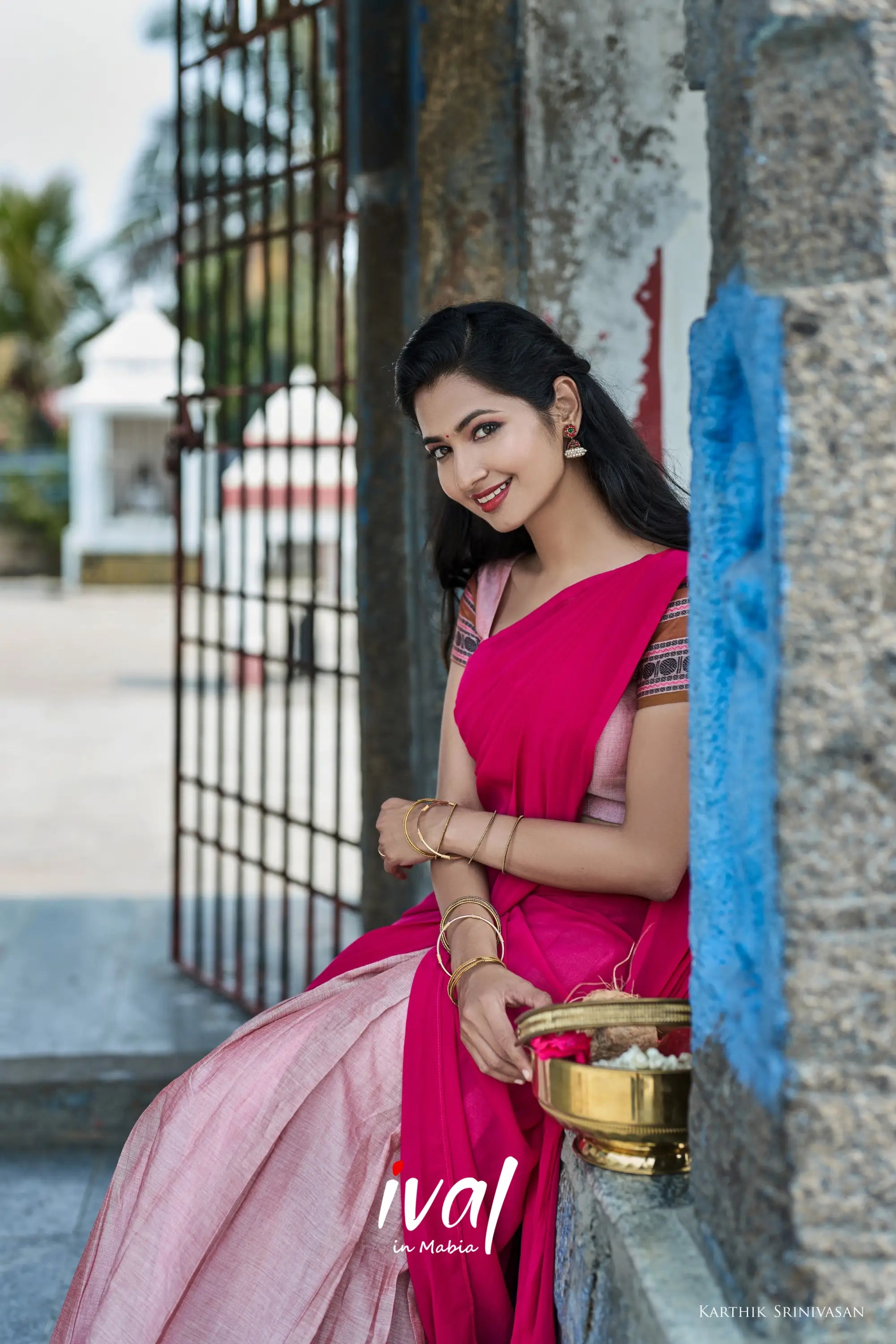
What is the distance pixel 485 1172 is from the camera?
63.9 inches

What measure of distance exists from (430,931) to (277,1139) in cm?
36

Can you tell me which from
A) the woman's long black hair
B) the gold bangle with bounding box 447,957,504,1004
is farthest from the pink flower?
the woman's long black hair

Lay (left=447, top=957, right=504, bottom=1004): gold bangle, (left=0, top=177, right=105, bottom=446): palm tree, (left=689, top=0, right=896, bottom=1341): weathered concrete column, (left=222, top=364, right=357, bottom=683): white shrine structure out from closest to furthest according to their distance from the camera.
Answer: (left=689, top=0, right=896, bottom=1341): weathered concrete column < (left=447, top=957, right=504, bottom=1004): gold bangle < (left=222, top=364, right=357, bottom=683): white shrine structure < (left=0, top=177, right=105, bottom=446): palm tree

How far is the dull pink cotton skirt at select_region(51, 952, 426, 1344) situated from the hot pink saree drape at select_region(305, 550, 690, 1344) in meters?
0.05

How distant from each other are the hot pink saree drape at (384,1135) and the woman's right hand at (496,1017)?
0.05 m

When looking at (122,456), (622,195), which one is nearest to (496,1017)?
(622,195)

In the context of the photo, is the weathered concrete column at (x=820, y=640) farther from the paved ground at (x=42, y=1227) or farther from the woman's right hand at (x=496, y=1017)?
the paved ground at (x=42, y=1227)

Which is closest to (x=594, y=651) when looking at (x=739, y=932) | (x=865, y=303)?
(x=739, y=932)

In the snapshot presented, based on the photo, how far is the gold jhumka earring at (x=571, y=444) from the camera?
1912 mm

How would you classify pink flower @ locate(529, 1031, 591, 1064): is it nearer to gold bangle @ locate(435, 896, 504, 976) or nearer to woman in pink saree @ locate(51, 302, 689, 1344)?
woman in pink saree @ locate(51, 302, 689, 1344)

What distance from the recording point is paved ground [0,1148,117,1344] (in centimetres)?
234

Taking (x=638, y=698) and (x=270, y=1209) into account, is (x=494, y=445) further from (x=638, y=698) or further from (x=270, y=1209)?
(x=270, y=1209)

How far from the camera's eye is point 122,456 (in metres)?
17.9

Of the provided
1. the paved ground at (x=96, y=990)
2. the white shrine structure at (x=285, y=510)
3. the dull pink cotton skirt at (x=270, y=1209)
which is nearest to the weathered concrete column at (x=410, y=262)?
the paved ground at (x=96, y=990)
